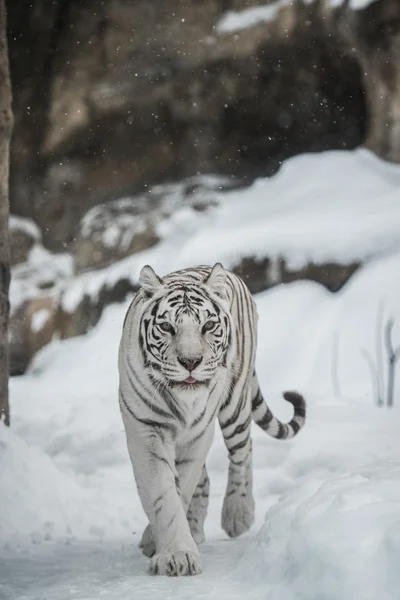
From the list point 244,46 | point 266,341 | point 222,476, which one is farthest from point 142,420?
point 244,46

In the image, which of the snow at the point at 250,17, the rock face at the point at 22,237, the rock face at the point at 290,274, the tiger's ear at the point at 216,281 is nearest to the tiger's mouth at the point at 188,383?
the tiger's ear at the point at 216,281

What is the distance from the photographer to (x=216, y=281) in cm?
330

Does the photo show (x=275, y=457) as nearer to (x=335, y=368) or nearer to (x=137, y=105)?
(x=335, y=368)

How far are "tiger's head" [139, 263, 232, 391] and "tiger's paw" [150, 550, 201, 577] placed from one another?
49 cm

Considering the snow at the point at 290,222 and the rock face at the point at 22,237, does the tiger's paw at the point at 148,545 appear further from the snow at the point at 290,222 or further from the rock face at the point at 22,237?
the rock face at the point at 22,237

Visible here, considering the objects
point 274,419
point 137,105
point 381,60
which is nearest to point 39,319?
point 137,105

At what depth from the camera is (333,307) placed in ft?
25.4

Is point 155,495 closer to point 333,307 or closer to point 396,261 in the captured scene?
point 333,307

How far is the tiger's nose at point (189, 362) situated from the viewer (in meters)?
2.91

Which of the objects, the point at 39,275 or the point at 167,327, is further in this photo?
the point at 39,275

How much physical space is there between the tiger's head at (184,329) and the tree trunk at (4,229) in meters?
1.32

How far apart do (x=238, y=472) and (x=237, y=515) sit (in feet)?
0.53

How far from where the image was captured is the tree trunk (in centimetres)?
438

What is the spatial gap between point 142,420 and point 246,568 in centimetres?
60
